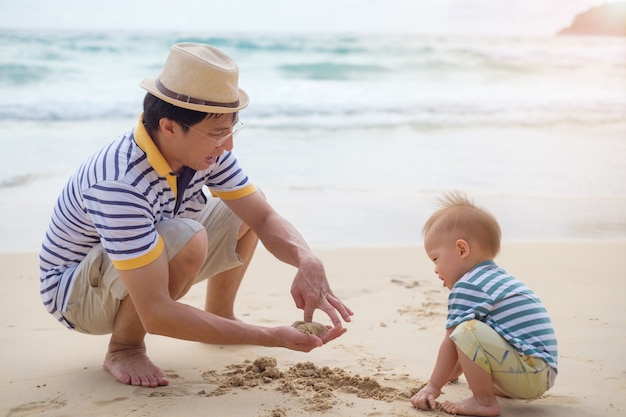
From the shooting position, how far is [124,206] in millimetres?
2678

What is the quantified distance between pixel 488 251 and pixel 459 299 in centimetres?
22

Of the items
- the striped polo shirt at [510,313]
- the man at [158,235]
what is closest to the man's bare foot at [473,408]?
the striped polo shirt at [510,313]

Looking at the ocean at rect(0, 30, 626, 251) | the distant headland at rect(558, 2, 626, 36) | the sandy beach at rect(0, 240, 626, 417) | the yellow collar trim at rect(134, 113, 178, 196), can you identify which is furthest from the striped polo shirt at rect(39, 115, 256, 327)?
the distant headland at rect(558, 2, 626, 36)

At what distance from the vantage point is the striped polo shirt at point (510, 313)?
8.77 feet

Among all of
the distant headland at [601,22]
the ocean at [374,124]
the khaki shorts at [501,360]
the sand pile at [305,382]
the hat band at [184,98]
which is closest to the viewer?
the khaki shorts at [501,360]

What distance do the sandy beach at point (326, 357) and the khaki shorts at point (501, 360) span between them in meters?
0.14

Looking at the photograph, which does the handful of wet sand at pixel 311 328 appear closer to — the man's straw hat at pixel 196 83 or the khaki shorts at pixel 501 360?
the khaki shorts at pixel 501 360

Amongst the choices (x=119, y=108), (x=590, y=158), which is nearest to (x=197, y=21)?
(x=119, y=108)

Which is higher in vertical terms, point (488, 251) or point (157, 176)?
point (157, 176)

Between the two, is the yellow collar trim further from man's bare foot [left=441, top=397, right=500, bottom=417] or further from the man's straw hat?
man's bare foot [left=441, top=397, right=500, bottom=417]

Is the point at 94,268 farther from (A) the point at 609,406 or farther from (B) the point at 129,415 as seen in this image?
(A) the point at 609,406

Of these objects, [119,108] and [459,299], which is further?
[119,108]

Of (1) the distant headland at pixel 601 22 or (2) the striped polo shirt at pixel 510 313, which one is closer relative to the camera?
(2) the striped polo shirt at pixel 510 313

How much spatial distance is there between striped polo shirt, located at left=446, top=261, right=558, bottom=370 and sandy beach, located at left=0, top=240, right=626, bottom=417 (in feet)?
0.85
